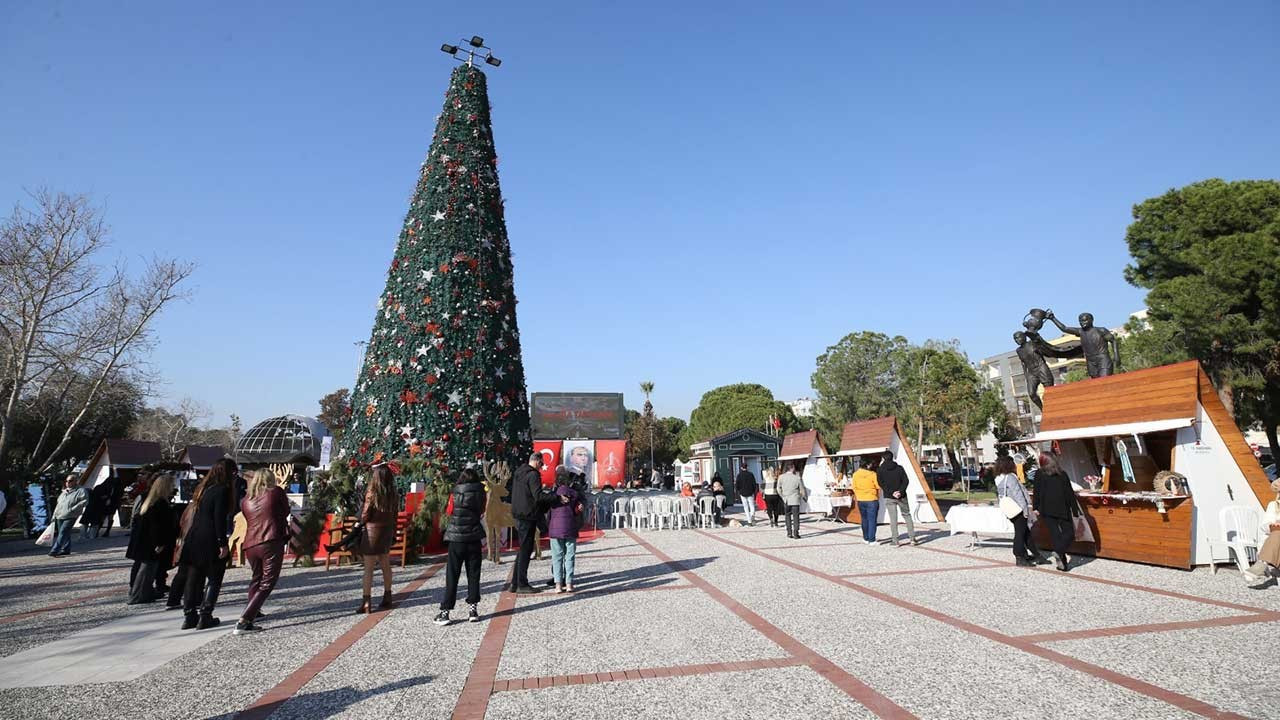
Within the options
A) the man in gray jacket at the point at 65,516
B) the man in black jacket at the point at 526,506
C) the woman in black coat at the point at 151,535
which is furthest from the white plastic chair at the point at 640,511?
the man in gray jacket at the point at 65,516

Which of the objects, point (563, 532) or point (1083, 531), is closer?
point (563, 532)

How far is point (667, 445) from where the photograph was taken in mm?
76062

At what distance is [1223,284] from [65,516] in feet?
109

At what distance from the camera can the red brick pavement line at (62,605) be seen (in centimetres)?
679

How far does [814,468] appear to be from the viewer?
65.1ft

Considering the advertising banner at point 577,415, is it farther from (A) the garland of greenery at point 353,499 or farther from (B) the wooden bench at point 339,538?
(B) the wooden bench at point 339,538

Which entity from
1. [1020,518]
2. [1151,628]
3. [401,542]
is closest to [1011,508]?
[1020,518]

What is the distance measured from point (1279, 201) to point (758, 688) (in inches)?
1139

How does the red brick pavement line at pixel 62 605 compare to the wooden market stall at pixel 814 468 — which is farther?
the wooden market stall at pixel 814 468

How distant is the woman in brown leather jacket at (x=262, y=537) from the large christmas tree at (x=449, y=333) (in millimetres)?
5942

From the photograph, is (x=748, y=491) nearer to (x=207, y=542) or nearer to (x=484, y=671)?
(x=484, y=671)

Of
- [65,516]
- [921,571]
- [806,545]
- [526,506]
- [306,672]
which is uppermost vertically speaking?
[526,506]

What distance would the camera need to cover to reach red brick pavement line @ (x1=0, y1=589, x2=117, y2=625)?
6793 mm

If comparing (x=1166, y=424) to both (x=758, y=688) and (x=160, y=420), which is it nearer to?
(x=758, y=688)
